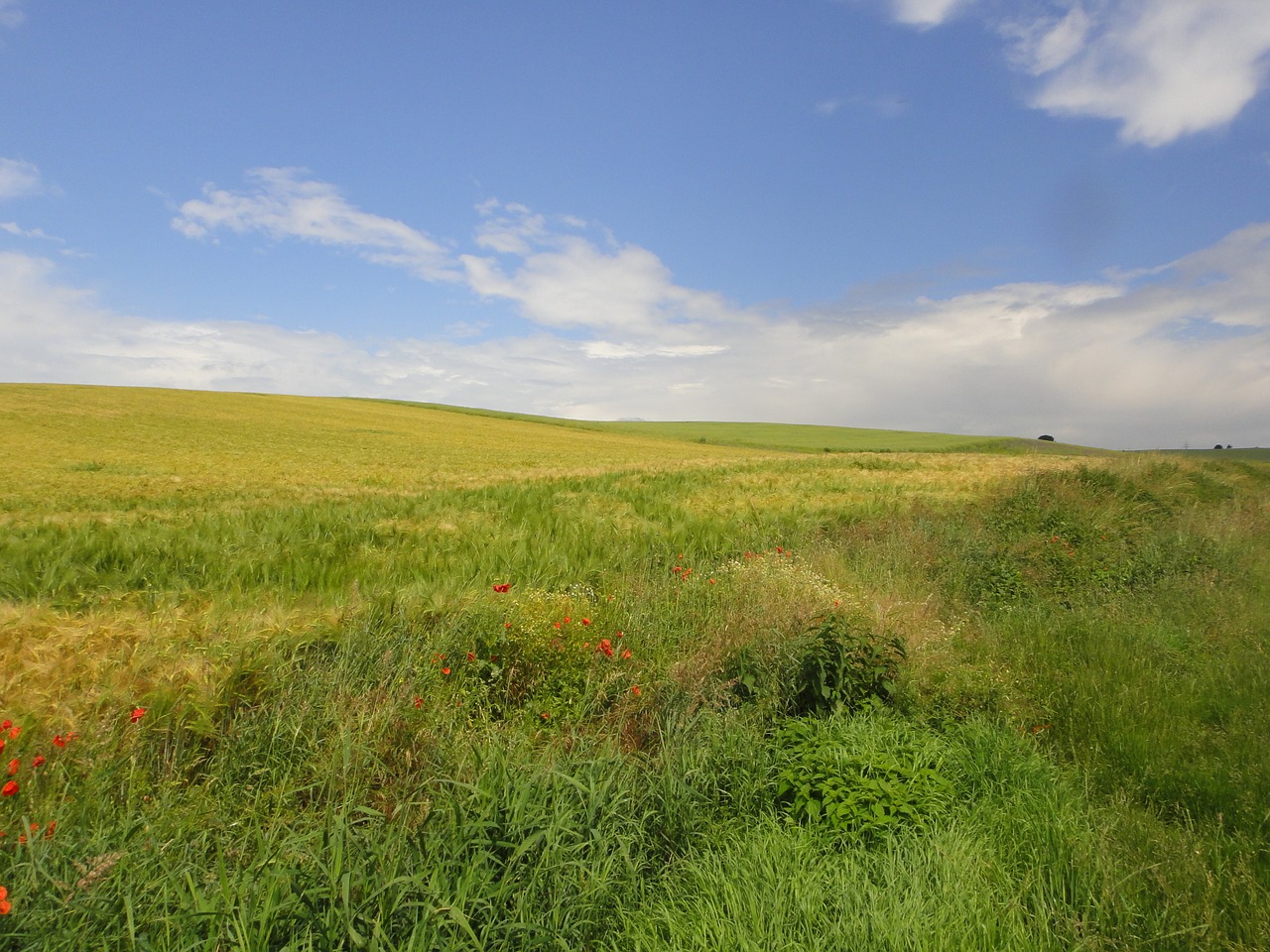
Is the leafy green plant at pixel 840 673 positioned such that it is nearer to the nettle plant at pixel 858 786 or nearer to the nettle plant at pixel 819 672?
the nettle plant at pixel 819 672

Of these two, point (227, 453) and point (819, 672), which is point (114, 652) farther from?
point (227, 453)

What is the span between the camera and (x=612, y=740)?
392 centimetres

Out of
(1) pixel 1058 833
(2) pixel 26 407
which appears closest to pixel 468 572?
(1) pixel 1058 833

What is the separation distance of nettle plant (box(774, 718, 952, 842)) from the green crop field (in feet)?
0.08

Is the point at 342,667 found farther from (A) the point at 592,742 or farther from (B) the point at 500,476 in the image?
(B) the point at 500,476

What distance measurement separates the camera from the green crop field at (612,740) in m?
2.65

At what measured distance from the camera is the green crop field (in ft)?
8.70

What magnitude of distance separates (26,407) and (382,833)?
37815mm

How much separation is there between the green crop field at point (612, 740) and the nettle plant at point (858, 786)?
2 cm

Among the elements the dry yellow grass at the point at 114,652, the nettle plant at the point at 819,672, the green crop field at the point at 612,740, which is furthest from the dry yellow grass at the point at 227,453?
the nettle plant at the point at 819,672

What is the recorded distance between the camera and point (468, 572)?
21.4 ft

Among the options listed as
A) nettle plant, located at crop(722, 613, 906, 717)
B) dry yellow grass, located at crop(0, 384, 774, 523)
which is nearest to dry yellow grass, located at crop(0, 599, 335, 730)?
nettle plant, located at crop(722, 613, 906, 717)

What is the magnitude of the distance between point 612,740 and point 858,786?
136 cm

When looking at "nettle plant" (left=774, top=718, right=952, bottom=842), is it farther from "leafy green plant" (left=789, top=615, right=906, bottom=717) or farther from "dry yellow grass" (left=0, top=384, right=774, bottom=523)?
"dry yellow grass" (left=0, top=384, right=774, bottom=523)
